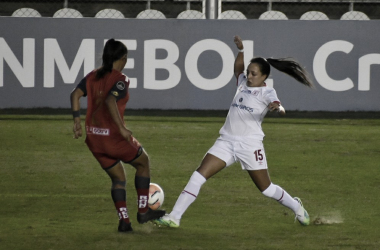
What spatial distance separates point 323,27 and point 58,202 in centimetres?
985

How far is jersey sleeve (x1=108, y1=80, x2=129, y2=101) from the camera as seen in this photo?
6.07 metres

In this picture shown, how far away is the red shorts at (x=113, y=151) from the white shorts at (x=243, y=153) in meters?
0.72

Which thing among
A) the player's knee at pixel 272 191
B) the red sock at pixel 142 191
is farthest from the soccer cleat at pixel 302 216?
the red sock at pixel 142 191

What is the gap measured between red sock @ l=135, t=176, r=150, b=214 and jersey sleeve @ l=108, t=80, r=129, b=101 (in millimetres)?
780

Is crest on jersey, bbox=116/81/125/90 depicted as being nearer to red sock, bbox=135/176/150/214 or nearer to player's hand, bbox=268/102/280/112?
red sock, bbox=135/176/150/214

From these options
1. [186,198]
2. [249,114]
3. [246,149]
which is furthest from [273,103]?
[186,198]

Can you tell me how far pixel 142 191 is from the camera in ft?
21.3

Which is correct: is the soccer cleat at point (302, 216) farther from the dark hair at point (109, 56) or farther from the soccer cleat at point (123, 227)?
the dark hair at point (109, 56)

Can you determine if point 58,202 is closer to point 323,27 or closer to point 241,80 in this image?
point 241,80

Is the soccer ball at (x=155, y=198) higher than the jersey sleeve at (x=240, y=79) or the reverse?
the reverse

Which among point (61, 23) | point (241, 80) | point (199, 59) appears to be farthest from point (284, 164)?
point (61, 23)

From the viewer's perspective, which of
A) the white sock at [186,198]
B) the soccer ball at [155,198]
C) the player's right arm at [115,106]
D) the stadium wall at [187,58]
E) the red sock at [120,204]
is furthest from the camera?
the stadium wall at [187,58]

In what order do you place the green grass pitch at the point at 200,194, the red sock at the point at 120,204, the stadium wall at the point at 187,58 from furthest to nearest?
the stadium wall at the point at 187,58 < the red sock at the point at 120,204 < the green grass pitch at the point at 200,194

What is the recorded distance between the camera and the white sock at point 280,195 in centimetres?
655
